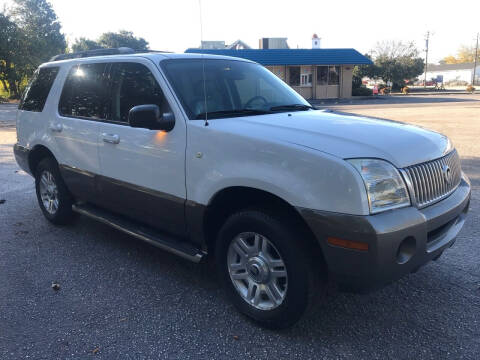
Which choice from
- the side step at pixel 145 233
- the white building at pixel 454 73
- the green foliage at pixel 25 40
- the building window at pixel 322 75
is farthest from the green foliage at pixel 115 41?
the side step at pixel 145 233

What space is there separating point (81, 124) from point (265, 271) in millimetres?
2611

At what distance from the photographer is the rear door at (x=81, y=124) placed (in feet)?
14.1

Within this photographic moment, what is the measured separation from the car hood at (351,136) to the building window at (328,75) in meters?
35.0

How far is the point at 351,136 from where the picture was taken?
9.44 feet

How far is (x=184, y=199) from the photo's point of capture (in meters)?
3.41

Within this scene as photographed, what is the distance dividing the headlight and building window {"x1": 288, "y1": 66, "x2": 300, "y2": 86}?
34857 mm

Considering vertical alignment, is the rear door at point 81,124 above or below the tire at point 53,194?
above

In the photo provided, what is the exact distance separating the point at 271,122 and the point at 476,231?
297cm

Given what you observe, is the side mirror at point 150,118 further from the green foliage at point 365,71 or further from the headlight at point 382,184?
the green foliage at point 365,71

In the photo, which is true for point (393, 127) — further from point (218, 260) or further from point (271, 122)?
point (218, 260)

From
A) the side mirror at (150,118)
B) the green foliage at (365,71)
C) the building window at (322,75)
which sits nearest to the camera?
the side mirror at (150,118)

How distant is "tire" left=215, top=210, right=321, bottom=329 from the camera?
9.01 ft

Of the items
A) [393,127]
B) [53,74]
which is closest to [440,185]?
[393,127]

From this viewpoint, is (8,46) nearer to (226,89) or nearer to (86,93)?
(86,93)
